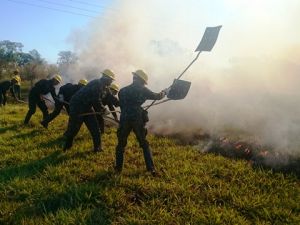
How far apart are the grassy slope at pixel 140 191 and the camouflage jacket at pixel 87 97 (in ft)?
3.21

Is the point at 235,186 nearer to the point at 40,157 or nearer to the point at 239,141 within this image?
the point at 239,141

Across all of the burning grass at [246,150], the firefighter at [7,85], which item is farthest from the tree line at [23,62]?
the burning grass at [246,150]

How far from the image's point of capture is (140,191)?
22.1 feet

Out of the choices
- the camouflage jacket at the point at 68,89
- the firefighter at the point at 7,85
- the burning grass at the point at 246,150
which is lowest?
the burning grass at the point at 246,150

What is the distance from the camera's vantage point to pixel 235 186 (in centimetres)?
695

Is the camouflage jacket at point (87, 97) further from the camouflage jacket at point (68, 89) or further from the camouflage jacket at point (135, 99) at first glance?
the camouflage jacket at point (68, 89)

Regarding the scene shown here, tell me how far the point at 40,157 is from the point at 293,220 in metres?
5.62

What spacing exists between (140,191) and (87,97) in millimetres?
3101

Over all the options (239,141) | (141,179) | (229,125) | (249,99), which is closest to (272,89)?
(249,99)

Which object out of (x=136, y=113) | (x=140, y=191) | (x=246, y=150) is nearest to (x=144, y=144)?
(x=136, y=113)

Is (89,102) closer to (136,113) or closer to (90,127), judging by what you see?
(90,127)

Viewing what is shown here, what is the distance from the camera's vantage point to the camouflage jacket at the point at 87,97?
29.8 feet

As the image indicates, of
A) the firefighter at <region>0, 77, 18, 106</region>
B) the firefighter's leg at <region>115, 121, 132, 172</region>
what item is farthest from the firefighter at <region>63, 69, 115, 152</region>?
the firefighter at <region>0, 77, 18, 106</region>

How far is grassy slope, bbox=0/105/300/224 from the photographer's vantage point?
587cm
